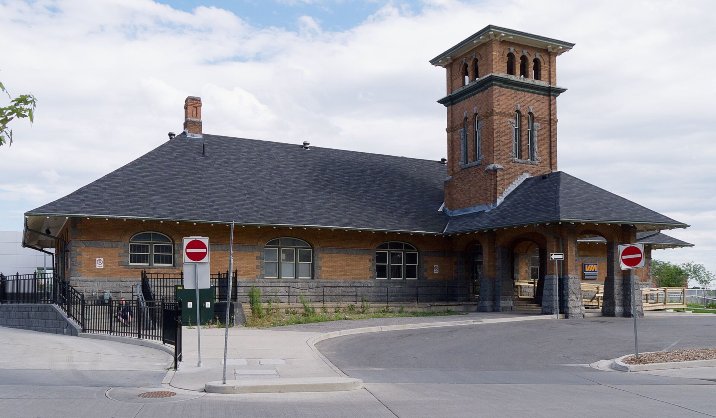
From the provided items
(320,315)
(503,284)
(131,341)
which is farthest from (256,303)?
(503,284)

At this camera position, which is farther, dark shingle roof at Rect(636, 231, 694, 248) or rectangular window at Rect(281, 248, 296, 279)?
dark shingle roof at Rect(636, 231, 694, 248)

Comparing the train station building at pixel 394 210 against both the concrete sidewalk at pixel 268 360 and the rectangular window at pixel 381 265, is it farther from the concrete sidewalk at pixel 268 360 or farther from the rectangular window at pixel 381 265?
the concrete sidewalk at pixel 268 360

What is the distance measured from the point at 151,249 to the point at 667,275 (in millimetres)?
45003

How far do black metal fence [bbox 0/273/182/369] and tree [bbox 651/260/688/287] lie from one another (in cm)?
4501

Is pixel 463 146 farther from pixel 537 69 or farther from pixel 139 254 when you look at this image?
pixel 139 254

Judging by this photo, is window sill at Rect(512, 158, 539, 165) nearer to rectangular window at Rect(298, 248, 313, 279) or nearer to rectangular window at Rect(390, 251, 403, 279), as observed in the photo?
rectangular window at Rect(390, 251, 403, 279)

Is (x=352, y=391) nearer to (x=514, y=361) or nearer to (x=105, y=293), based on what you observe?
(x=514, y=361)

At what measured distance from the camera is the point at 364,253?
3403 centimetres

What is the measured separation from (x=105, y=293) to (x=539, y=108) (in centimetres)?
2122

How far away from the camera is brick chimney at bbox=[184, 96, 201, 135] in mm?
34656

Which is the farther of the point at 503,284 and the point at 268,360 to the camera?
the point at 503,284

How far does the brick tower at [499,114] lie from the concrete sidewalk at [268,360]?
9915 millimetres

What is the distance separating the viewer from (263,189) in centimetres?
3297

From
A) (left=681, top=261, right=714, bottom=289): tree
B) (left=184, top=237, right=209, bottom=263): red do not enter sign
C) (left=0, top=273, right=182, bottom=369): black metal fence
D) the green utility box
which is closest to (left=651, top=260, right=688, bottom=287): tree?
(left=681, top=261, right=714, bottom=289): tree
